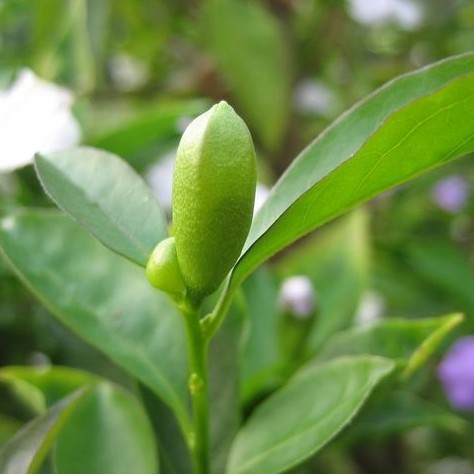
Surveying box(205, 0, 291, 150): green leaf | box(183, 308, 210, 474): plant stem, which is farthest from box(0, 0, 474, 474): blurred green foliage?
box(183, 308, 210, 474): plant stem

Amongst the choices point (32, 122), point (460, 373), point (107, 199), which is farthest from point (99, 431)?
point (460, 373)

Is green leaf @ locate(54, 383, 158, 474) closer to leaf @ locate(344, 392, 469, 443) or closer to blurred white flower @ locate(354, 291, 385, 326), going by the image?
leaf @ locate(344, 392, 469, 443)

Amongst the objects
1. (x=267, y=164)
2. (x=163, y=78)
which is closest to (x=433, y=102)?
(x=267, y=164)

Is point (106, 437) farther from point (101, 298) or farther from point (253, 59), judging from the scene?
point (253, 59)

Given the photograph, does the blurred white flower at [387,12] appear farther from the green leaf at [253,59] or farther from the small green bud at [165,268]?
A: the small green bud at [165,268]

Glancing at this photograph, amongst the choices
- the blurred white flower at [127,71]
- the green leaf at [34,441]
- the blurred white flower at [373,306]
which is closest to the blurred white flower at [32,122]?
the green leaf at [34,441]
